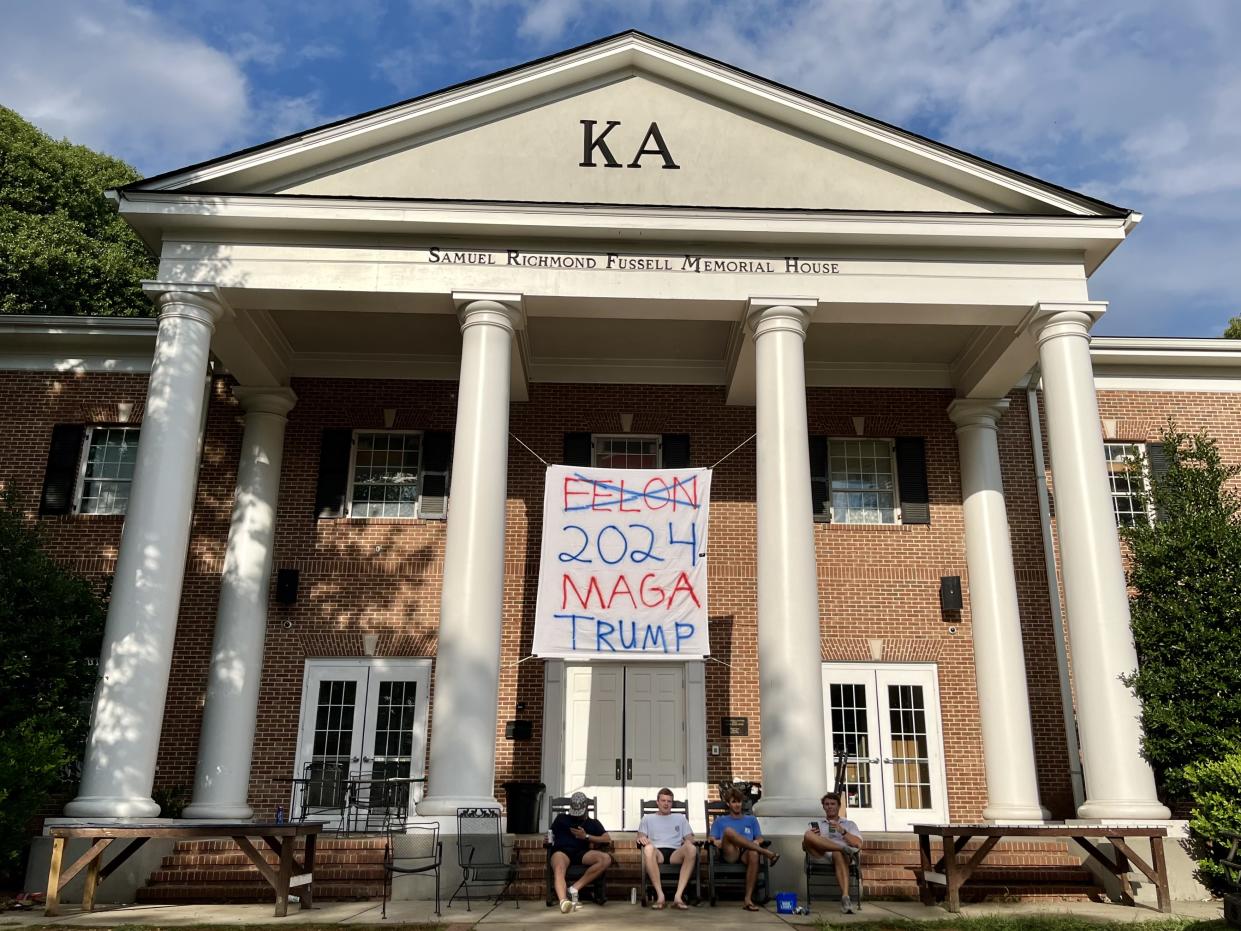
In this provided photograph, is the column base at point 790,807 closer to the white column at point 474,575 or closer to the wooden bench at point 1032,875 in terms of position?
the wooden bench at point 1032,875

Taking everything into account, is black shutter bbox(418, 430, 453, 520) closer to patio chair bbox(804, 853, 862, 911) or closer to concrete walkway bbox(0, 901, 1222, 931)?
concrete walkway bbox(0, 901, 1222, 931)

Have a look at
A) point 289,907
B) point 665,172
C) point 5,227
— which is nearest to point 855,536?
point 665,172

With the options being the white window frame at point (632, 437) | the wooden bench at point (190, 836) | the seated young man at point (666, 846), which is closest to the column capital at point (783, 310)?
the white window frame at point (632, 437)

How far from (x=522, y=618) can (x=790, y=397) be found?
5502 mm

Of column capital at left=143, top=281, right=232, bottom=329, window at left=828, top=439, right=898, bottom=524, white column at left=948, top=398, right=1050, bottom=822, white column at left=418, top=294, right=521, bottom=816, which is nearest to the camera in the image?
white column at left=418, top=294, right=521, bottom=816

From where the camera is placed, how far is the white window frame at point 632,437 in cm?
1608

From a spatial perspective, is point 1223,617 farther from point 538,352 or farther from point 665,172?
point 538,352

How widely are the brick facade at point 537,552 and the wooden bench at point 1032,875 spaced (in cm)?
397

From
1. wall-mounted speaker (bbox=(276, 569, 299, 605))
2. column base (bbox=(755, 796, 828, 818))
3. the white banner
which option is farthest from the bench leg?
column base (bbox=(755, 796, 828, 818))

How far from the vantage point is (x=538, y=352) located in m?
16.0

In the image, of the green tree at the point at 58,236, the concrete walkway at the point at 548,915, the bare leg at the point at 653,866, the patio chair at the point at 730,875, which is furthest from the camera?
the green tree at the point at 58,236

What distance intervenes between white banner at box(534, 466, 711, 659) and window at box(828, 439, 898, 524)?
13.5 ft

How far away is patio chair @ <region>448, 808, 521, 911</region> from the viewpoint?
399 inches

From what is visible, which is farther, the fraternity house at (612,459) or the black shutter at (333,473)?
the black shutter at (333,473)
